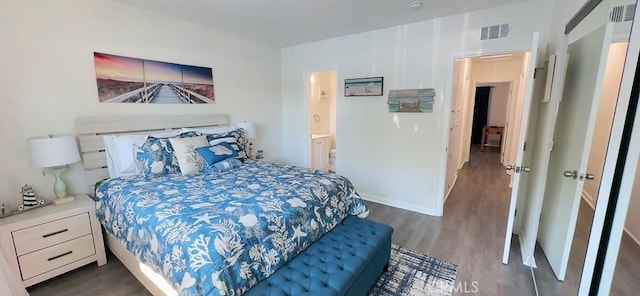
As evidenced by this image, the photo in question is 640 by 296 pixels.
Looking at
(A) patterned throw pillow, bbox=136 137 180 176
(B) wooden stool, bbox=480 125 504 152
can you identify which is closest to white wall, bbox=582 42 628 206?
(A) patterned throw pillow, bbox=136 137 180 176

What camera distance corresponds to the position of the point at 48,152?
202cm

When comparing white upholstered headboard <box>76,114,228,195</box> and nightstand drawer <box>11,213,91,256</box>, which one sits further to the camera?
white upholstered headboard <box>76,114,228,195</box>

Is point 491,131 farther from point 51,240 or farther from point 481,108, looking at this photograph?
point 51,240

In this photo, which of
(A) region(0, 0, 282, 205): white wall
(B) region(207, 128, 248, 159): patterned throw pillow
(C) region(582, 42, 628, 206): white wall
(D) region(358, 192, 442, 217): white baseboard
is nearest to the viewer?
(C) region(582, 42, 628, 206): white wall

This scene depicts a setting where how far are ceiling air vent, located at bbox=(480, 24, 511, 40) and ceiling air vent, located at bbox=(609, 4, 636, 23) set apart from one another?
69.3 inches

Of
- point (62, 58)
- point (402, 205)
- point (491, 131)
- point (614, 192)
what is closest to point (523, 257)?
point (402, 205)

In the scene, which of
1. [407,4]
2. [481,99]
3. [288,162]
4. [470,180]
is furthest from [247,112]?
[481,99]

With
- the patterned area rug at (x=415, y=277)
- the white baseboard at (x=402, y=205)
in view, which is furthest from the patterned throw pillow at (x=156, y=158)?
the white baseboard at (x=402, y=205)

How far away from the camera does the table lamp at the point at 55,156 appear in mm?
2008

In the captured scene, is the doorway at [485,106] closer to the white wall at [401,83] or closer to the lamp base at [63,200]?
the white wall at [401,83]

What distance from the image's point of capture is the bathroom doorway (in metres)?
5.00

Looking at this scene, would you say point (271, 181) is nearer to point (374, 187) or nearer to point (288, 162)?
point (374, 187)

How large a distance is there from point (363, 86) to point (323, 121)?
6.70ft

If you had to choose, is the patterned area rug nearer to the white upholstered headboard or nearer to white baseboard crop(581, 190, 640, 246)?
white baseboard crop(581, 190, 640, 246)
